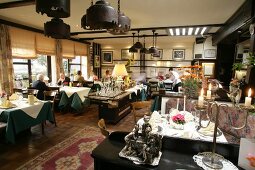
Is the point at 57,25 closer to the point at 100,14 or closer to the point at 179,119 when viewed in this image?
the point at 100,14

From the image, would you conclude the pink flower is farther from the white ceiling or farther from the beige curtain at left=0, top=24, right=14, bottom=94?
the beige curtain at left=0, top=24, right=14, bottom=94

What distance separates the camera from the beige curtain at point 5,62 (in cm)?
481

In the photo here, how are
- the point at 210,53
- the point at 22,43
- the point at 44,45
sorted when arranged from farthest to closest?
the point at 210,53, the point at 44,45, the point at 22,43

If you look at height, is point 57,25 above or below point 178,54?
below

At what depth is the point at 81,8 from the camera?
3758 millimetres

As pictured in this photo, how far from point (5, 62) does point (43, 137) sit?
288 cm

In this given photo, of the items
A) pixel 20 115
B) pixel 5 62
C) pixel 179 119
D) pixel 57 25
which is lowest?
pixel 20 115

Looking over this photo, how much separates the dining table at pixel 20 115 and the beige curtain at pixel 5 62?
6.66ft

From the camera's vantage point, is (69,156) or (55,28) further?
(69,156)

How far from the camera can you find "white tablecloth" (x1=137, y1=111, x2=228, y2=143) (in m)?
1.79

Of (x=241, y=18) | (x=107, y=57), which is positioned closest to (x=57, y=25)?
(x=241, y=18)

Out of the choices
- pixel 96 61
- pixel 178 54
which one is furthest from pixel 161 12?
pixel 96 61

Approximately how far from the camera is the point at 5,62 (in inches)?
194

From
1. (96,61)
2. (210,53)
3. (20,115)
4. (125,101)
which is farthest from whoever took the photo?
(96,61)
